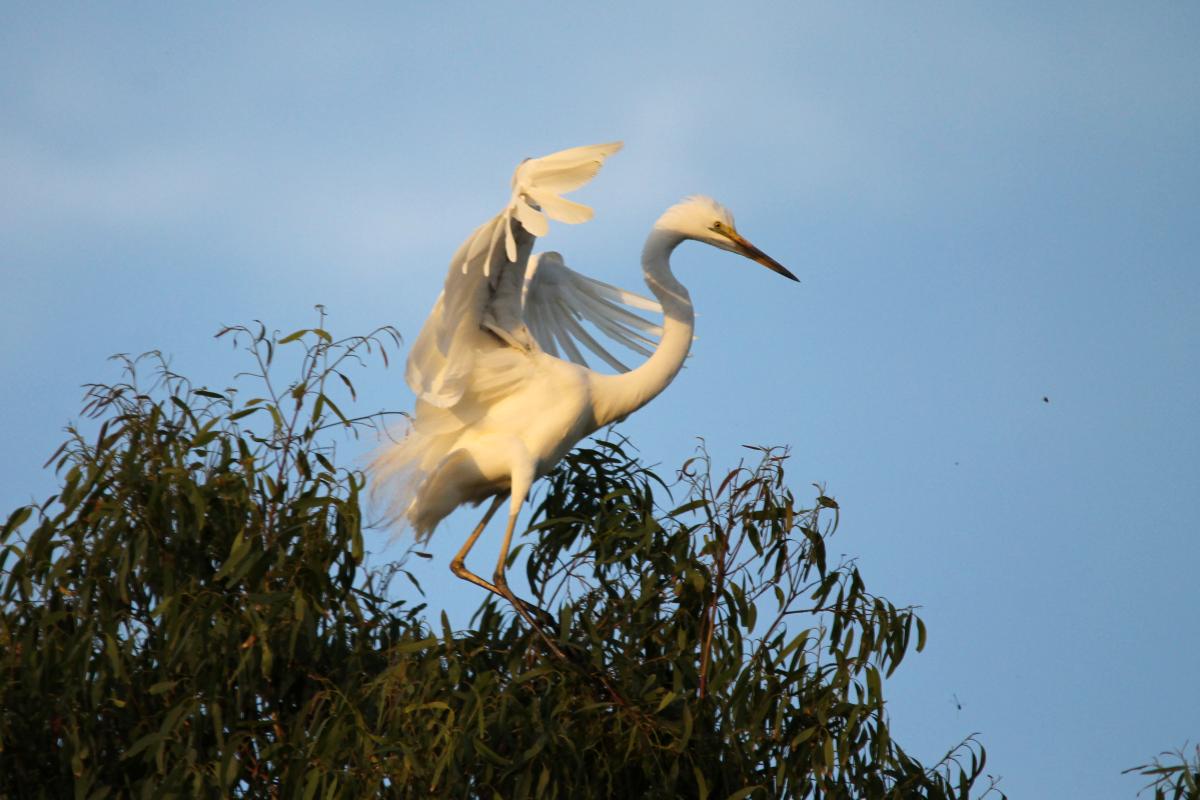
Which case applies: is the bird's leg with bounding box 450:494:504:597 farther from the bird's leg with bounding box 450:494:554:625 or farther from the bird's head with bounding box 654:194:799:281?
the bird's head with bounding box 654:194:799:281

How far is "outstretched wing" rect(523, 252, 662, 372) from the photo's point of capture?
5418 mm

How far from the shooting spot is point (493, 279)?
4.59m

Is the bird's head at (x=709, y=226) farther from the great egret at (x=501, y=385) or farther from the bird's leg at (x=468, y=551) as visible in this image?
the bird's leg at (x=468, y=551)

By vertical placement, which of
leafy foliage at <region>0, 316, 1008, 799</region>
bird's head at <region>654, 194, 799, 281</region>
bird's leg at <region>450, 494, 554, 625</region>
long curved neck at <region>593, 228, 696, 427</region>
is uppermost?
bird's head at <region>654, 194, 799, 281</region>

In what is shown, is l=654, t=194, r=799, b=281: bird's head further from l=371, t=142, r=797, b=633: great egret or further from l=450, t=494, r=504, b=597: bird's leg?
l=450, t=494, r=504, b=597: bird's leg

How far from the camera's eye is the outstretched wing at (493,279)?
3975 millimetres

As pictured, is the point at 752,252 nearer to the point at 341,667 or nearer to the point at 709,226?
the point at 709,226

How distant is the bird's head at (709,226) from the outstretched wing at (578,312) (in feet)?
1.50

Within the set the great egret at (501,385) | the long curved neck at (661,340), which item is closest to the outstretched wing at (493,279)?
the great egret at (501,385)

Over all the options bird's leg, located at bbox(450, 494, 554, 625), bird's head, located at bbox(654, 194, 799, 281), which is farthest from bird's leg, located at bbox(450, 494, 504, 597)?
bird's head, located at bbox(654, 194, 799, 281)

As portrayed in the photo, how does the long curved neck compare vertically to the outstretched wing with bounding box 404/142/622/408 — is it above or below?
above

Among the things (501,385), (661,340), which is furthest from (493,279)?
(661,340)

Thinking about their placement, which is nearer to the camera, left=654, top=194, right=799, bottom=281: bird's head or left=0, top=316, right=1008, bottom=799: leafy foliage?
left=0, top=316, right=1008, bottom=799: leafy foliage

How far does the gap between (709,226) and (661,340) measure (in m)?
0.43
